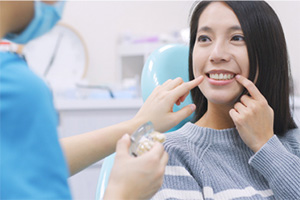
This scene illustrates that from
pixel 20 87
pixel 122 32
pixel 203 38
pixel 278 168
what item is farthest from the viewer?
pixel 122 32

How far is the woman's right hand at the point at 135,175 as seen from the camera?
1.90ft

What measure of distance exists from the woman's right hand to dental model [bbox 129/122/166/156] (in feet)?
0.09

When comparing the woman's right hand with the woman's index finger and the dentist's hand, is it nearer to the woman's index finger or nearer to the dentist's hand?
the dentist's hand

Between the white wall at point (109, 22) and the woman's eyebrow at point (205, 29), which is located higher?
the woman's eyebrow at point (205, 29)

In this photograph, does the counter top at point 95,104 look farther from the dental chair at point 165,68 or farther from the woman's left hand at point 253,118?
the woman's left hand at point 253,118

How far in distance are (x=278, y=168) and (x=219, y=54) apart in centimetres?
32

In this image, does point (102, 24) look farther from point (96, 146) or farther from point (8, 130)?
point (8, 130)

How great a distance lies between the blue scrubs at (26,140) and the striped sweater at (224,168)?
1.63ft

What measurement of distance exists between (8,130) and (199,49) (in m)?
0.72

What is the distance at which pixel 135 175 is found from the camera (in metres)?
0.58

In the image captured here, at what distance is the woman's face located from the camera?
40.8 inches

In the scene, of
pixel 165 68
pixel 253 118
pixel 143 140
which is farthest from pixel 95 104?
pixel 143 140

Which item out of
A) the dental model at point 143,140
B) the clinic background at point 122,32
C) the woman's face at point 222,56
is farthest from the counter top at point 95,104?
the dental model at point 143,140

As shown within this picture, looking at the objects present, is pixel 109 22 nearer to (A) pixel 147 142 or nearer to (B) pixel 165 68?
(B) pixel 165 68
